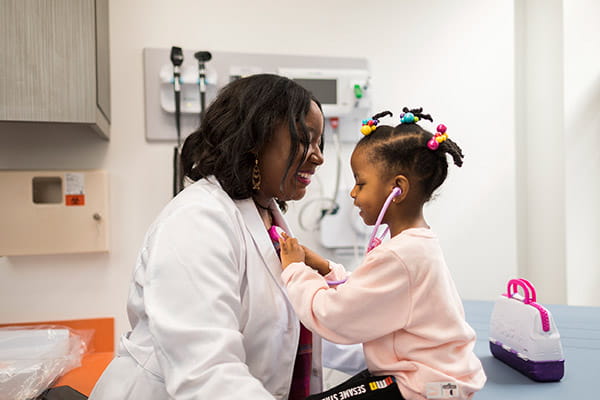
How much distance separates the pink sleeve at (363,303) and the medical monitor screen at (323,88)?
46.7 inches

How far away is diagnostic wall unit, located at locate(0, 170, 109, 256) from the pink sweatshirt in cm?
116

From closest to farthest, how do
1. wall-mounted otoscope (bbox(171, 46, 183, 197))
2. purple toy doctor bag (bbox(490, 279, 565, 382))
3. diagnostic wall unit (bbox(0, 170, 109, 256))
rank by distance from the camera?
purple toy doctor bag (bbox(490, 279, 565, 382)) < diagnostic wall unit (bbox(0, 170, 109, 256)) < wall-mounted otoscope (bbox(171, 46, 183, 197))

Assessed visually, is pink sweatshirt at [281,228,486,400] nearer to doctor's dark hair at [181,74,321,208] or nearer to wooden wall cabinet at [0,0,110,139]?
doctor's dark hair at [181,74,321,208]

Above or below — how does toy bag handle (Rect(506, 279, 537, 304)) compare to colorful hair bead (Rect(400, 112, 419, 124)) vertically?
below

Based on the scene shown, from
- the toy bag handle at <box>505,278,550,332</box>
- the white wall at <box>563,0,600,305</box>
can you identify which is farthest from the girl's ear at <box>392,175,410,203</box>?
the white wall at <box>563,0,600,305</box>

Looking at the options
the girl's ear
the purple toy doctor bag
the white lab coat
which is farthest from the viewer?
the purple toy doctor bag

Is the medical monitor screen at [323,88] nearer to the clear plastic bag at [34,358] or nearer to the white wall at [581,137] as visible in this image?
the white wall at [581,137]

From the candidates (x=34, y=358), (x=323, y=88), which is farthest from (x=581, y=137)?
(x=34, y=358)

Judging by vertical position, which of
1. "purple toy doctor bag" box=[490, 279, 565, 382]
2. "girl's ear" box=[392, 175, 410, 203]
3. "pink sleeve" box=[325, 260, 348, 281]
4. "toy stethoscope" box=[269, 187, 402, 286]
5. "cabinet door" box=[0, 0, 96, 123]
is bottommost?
"purple toy doctor bag" box=[490, 279, 565, 382]

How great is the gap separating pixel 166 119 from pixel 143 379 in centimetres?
124

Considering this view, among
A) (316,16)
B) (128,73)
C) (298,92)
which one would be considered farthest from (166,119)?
(298,92)

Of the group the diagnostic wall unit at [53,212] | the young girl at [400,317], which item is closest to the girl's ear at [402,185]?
the young girl at [400,317]

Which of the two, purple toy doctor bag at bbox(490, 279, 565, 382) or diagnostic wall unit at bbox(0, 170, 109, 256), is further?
diagnostic wall unit at bbox(0, 170, 109, 256)

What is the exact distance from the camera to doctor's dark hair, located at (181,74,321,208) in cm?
102
